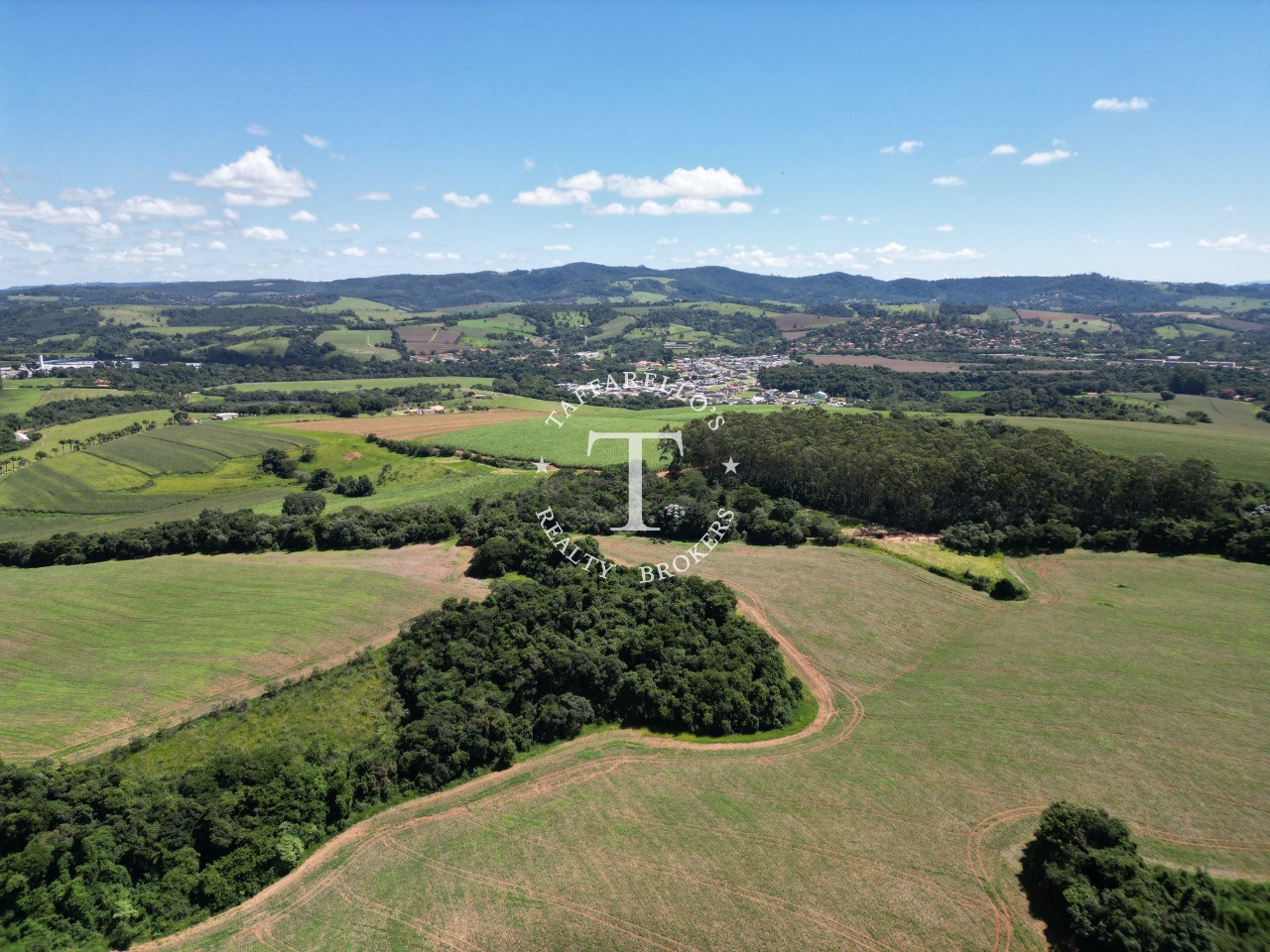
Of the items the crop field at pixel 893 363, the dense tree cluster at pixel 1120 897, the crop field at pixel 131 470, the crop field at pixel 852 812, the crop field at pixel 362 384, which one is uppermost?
the crop field at pixel 893 363

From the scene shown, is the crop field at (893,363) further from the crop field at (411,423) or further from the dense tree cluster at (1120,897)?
the dense tree cluster at (1120,897)

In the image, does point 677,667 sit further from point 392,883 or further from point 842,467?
point 842,467

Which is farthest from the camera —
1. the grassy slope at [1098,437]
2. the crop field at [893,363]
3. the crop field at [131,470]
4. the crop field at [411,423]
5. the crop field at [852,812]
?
the crop field at [893,363]

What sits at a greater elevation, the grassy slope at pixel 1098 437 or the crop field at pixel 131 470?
the grassy slope at pixel 1098 437

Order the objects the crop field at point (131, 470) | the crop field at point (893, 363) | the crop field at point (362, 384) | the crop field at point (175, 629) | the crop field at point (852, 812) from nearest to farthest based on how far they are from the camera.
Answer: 1. the crop field at point (852, 812)
2. the crop field at point (175, 629)
3. the crop field at point (131, 470)
4. the crop field at point (362, 384)
5. the crop field at point (893, 363)

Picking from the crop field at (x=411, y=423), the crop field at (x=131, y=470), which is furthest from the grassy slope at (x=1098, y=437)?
the crop field at (x=131, y=470)

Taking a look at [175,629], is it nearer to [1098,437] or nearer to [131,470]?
[131,470]

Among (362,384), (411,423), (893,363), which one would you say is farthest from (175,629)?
(893,363)
